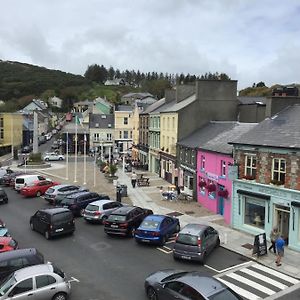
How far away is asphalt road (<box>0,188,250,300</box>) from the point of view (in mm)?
15820

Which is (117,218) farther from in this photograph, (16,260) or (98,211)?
(16,260)

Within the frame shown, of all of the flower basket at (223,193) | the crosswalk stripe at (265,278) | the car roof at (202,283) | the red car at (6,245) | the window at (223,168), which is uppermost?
the window at (223,168)

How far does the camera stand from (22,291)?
13477mm

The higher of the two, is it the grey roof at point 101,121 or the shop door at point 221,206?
the grey roof at point 101,121

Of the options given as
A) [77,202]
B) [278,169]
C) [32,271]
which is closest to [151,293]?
[32,271]

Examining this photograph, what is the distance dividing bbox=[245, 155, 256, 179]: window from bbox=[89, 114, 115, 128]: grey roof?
59160 mm

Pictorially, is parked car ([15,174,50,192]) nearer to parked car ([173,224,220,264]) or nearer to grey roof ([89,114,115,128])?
parked car ([173,224,220,264])

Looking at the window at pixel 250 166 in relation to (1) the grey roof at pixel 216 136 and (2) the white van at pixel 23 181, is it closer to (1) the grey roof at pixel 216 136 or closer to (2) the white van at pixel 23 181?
(1) the grey roof at pixel 216 136

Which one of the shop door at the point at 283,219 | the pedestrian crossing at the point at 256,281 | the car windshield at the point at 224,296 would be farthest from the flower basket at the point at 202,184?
the car windshield at the point at 224,296

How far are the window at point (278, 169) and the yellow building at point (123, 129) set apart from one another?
189 ft

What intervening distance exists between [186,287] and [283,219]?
1209 cm

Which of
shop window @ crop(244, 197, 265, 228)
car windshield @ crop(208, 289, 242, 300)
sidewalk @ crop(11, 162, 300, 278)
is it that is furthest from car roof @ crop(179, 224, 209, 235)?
car windshield @ crop(208, 289, 242, 300)

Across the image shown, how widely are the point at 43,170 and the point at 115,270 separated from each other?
131 feet

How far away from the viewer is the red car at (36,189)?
36844mm
